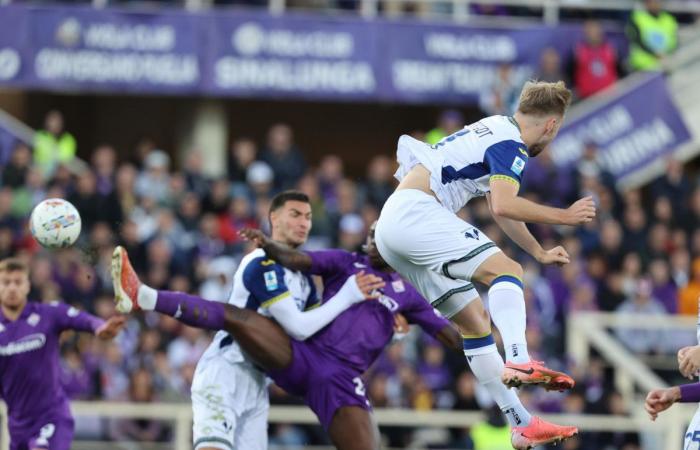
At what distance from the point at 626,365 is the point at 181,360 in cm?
467

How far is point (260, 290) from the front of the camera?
10672mm

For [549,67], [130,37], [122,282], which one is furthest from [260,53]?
[122,282]

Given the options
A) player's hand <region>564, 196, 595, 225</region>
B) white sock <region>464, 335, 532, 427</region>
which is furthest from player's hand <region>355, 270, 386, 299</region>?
player's hand <region>564, 196, 595, 225</region>

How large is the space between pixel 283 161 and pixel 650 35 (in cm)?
538

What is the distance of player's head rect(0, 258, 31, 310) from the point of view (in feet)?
36.7

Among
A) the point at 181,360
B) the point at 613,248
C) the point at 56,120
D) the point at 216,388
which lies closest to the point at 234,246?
the point at 181,360

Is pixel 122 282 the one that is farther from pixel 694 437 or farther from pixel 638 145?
pixel 638 145

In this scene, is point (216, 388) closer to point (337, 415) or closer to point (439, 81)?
point (337, 415)

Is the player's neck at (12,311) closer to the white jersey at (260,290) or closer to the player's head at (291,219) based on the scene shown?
the white jersey at (260,290)

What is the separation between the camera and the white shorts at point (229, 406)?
35.0ft

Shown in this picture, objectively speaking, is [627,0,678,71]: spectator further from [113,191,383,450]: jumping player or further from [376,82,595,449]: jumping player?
[376,82,595,449]: jumping player

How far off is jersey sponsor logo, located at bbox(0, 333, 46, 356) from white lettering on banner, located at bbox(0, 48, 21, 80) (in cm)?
945

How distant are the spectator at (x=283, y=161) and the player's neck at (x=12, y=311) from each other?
697 cm

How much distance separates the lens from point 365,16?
67.0 ft
